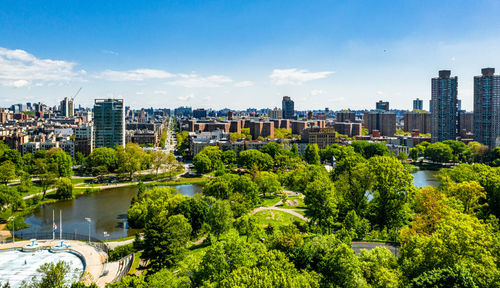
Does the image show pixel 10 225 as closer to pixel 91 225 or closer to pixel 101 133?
pixel 91 225

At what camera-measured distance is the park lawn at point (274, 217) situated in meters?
33.8

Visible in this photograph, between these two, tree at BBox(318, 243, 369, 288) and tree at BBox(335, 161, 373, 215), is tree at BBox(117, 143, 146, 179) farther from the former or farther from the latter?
tree at BBox(318, 243, 369, 288)

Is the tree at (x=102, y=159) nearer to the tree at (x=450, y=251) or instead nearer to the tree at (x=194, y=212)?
Result: the tree at (x=194, y=212)

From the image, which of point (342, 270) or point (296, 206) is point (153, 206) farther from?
point (342, 270)

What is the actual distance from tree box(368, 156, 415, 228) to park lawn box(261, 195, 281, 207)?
14.9m

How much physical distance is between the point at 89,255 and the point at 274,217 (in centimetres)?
1779

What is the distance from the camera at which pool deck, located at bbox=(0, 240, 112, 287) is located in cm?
2327

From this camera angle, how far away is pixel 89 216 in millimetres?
40031

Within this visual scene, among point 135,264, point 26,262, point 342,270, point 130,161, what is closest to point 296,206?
point 135,264

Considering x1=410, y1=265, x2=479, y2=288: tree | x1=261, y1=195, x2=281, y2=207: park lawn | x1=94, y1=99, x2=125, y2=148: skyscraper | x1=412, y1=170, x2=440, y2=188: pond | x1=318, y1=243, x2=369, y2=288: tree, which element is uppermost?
x1=94, y1=99, x2=125, y2=148: skyscraper

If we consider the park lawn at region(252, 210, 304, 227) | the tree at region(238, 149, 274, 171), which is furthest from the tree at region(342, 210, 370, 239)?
the tree at region(238, 149, 274, 171)

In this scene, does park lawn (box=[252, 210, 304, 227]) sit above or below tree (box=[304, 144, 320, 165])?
below

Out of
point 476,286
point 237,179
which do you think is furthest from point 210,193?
point 476,286

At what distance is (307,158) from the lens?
248 feet
